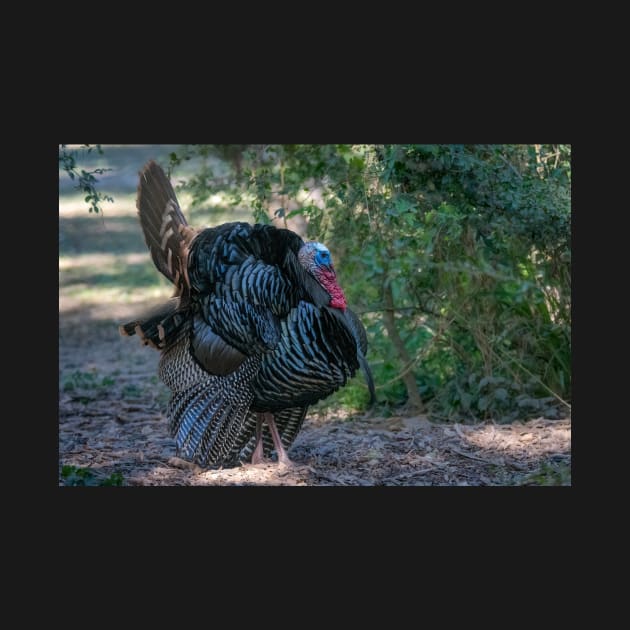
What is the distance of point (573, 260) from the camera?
6.04 metres

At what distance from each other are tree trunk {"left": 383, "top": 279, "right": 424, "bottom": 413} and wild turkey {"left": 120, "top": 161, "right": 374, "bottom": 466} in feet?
4.01

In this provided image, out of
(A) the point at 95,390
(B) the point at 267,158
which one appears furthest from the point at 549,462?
(A) the point at 95,390

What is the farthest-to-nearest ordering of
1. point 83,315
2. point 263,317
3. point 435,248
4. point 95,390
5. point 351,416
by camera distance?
1. point 83,315
2. point 95,390
3. point 351,416
4. point 435,248
5. point 263,317

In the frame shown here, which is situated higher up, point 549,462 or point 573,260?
point 573,260

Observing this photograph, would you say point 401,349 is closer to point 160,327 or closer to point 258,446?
point 258,446

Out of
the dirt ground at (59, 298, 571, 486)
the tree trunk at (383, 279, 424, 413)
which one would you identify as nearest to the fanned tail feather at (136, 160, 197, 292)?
the dirt ground at (59, 298, 571, 486)

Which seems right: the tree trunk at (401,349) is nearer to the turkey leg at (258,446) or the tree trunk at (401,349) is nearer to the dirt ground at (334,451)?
the dirt ground at (334,451)

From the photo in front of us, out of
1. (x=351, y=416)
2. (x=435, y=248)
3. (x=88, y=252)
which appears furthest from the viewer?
(x=88, y=252)

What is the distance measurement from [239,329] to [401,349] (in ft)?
6.14

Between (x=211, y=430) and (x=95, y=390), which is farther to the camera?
(x=95, y=390)

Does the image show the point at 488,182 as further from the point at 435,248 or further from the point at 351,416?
the point at 351,416

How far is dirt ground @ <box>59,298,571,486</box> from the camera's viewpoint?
6.03 meters

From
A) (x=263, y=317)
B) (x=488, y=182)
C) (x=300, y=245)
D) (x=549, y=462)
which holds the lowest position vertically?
(x=549, y=462)

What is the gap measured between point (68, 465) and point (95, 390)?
6.44 feet
